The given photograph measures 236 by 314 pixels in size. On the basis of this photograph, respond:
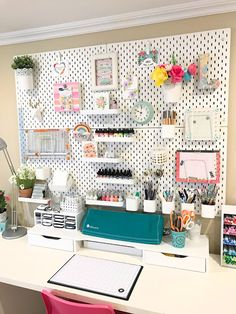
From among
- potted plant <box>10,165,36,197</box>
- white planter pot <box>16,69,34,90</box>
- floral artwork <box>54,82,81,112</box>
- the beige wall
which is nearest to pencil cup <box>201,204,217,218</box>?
the beige wall

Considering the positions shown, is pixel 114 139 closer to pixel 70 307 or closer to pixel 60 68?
pixel 60 68

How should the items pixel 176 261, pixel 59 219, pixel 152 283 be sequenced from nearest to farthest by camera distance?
pixel 152 283
pixel 176 261
pixel 59 219

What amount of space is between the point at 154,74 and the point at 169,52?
7.7 inches

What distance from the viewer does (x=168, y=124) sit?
148 centimetres

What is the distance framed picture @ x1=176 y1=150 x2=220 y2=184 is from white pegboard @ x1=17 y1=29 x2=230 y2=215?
4 cm

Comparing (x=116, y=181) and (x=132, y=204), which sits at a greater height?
(x=116, y=181)

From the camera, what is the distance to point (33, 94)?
5.97ft

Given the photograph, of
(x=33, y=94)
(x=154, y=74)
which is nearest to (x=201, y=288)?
(x=154, y=74)

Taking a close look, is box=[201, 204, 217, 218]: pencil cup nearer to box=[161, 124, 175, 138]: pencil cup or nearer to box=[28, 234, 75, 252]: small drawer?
box=[161, 124, 175, 138]: pencil cup

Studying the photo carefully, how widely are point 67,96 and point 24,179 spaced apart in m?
0.65

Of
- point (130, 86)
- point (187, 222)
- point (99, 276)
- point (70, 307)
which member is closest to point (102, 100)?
point (130, 86)

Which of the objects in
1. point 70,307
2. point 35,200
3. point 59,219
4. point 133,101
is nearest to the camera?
point 70,307

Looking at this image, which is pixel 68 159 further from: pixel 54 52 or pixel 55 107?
pixel 54 52

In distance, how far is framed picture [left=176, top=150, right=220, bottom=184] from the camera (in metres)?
1.45
